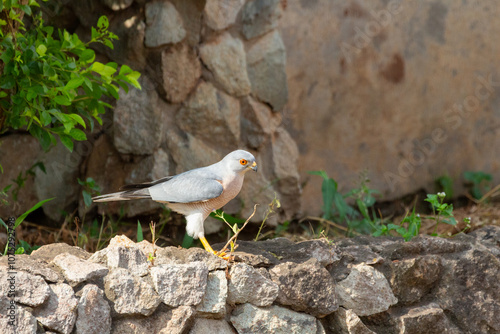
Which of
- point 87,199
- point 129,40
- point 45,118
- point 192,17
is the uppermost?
point 192,17

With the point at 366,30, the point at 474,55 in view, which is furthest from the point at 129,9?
the point at 474,55

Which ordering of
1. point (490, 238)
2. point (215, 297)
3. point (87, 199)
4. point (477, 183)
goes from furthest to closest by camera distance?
1. point (477, 183)
2. point (87, 199)
3. point (490, 238)
4. point (215, 297)

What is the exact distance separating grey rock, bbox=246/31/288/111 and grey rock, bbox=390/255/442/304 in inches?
69.9

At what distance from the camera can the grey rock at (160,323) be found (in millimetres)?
2225

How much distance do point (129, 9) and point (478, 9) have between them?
3197 millimetres

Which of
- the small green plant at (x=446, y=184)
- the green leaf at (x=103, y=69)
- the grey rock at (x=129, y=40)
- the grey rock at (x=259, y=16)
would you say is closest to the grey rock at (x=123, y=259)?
the green leaf at (x=103, y=69)

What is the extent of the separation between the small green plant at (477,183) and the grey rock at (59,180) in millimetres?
3468

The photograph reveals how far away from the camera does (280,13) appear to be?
→ 404 centimetres

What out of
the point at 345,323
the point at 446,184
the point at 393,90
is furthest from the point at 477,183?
the point at 345,323

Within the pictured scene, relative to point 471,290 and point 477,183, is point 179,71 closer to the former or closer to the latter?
point 471,290

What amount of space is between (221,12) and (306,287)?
2.17 metres

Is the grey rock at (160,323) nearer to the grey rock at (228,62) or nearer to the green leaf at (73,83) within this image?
the green leaf at (73,83)

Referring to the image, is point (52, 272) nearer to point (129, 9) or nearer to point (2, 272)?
point (2, 272)

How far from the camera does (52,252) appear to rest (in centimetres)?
240
